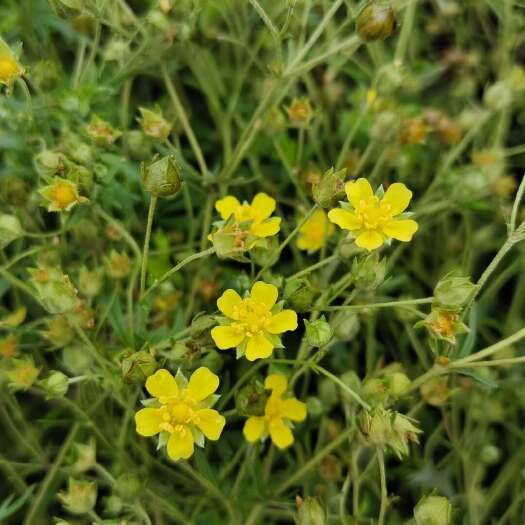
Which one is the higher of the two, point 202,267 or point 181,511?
point 202,267

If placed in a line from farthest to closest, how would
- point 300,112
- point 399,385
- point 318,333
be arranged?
point 300,112 < point 399,385 < point 318,333

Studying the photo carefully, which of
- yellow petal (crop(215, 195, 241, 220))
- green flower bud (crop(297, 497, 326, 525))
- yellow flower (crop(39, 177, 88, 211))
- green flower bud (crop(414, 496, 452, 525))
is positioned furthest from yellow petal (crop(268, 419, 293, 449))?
yellow flower (crop(39, 177, 88, 211))

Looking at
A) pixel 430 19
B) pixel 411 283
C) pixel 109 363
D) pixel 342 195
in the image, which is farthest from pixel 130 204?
pixel 430 19

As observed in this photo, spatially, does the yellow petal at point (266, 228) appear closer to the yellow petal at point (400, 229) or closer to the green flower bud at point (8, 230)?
the yellow petal at point (400, 229)

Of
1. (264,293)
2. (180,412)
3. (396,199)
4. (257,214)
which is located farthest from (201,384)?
(396,199)

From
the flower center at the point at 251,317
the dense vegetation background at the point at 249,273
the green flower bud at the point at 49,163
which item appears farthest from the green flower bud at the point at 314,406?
the green flower bud at the point at 49,163

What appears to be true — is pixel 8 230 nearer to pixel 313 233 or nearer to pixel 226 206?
pixel 226 206

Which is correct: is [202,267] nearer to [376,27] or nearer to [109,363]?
[109,363]
